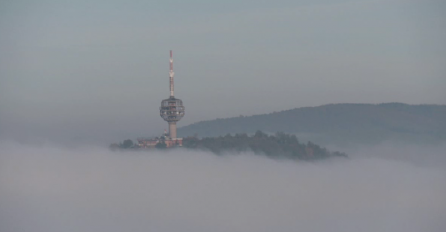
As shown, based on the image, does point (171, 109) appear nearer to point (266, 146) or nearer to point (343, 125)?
point (266, 146)

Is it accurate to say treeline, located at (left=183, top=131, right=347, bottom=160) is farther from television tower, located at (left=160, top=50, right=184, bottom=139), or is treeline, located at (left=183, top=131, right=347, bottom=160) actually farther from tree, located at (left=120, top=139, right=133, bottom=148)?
tree, located at (left=120, top=139, right=133, bottom=148)

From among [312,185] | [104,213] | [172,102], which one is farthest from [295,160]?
[104,213]

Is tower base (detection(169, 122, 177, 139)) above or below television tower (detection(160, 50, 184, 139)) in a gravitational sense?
below

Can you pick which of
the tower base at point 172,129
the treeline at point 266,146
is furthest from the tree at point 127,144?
the treeline at point 266,146

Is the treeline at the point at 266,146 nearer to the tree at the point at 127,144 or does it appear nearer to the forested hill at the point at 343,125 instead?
the forested hill at the point at 343,125

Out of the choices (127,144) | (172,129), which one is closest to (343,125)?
(172,129)

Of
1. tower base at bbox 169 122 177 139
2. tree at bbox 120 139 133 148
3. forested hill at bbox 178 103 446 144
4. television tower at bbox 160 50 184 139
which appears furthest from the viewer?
forested hill at bbox 178 103 446 144

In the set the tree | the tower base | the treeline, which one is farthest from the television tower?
the tree
